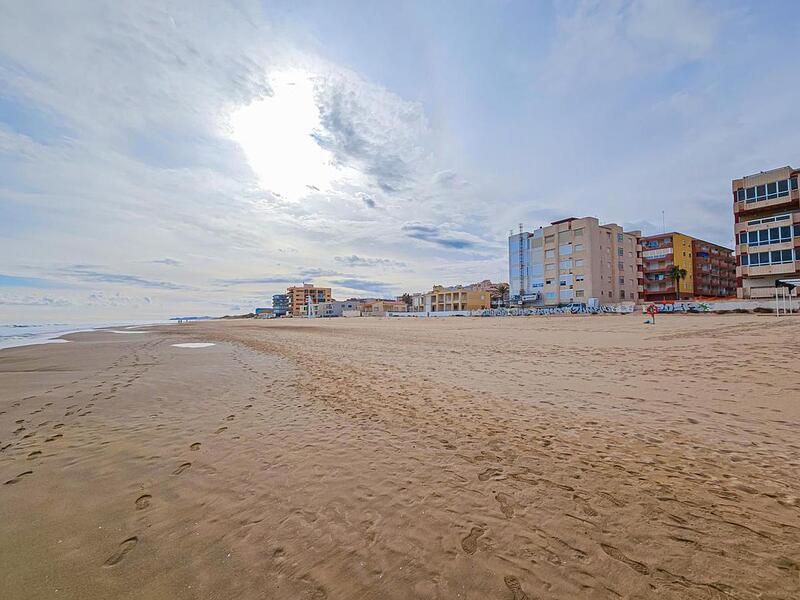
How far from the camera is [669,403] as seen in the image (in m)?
6.65

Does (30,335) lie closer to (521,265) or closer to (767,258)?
(521,265)

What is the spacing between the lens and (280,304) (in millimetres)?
178125

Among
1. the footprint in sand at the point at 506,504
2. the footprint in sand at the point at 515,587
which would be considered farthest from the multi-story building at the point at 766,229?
the footprint in sand at the point at 515,587

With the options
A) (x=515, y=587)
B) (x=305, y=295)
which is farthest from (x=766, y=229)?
(x=305, y=295)

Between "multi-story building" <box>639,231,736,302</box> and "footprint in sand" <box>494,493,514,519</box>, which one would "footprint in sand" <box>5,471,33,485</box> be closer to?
"footprint in sand" <box>494,493,514,519</box>

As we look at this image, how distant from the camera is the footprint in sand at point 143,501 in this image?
361 centimetres

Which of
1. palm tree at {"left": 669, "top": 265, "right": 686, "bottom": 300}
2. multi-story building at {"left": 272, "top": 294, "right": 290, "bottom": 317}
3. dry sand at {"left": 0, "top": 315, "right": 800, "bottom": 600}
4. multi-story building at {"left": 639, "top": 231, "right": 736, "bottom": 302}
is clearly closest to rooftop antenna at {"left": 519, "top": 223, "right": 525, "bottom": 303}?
multi-story building at {"left": 639, "top": 231, "right": 736, "bottom": 302}

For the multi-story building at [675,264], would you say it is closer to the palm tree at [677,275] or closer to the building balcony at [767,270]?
the palm tree at [677,275]

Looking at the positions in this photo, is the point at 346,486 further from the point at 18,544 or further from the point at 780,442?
the point at 780,442

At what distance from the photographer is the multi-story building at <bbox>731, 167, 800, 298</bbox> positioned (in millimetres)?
37938

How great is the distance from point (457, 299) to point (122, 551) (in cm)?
9073

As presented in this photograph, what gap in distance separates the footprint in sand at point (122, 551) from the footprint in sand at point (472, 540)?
2826 mm

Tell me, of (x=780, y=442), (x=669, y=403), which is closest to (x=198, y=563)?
(x=780, y=442)

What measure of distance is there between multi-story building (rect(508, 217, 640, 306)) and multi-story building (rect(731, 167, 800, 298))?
709 inches
